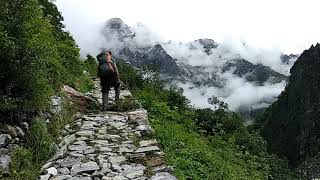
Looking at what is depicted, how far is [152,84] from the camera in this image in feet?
62.1

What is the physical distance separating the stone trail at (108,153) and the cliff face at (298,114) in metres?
95.5

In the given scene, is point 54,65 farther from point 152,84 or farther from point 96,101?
point 152,84

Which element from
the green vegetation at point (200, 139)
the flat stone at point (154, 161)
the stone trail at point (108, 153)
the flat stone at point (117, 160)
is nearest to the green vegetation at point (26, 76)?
the stone trail at point (108, 153)

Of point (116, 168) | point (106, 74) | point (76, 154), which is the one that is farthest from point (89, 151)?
point (106, 74)

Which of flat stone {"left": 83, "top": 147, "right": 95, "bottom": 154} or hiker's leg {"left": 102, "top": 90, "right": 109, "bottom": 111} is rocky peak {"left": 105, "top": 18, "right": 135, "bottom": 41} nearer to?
hiker's leg {"left": 102, "top": 90, "right": 109, "bottom": 111}

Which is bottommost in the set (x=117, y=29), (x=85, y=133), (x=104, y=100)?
(x=85, y=133)

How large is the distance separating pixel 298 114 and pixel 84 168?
116570 mm

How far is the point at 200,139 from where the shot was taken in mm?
13195

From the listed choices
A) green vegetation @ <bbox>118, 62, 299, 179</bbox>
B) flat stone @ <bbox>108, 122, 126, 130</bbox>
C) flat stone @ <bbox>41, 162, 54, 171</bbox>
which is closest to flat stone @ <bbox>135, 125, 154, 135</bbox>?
green vegetation @ <bbox>118, 62, 299, 179</bbox>

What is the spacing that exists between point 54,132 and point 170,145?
2.29 meters

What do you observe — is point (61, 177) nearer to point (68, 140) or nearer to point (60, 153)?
point (60, 153)

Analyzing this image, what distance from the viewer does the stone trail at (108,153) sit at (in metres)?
7.82

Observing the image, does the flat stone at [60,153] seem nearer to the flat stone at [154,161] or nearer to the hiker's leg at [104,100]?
the flat stone at [154,161]

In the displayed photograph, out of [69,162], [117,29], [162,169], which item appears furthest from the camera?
[117,29]
